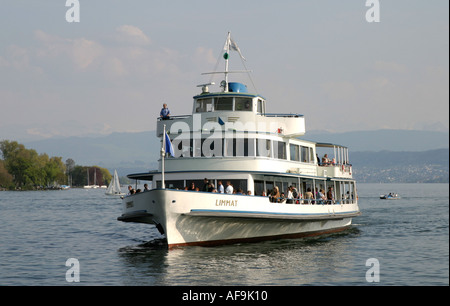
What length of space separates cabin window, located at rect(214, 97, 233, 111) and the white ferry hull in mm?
5710

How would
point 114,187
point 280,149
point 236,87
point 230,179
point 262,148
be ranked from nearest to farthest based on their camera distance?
point 230,179 < point 262,148 < point 280,149 < point 236,87 < point 114,187

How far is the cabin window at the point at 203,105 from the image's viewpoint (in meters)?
28.0

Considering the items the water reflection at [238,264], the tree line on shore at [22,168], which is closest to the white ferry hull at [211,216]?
the water reflection at [238,264]

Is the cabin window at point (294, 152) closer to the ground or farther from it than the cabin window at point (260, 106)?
closer to the ground

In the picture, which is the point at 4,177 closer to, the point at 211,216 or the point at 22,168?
the point at 22,168

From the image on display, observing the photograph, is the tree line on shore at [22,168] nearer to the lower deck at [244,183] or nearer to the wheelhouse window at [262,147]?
the lower deck at [244,183]

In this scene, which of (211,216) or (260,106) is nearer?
(211,216)

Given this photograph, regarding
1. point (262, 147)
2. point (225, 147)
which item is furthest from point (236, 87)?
point (225, 147)

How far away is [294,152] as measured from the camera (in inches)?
1168

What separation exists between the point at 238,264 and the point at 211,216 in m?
2.78

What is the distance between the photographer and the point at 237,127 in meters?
26.6

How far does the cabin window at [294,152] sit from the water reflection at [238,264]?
4825mm
